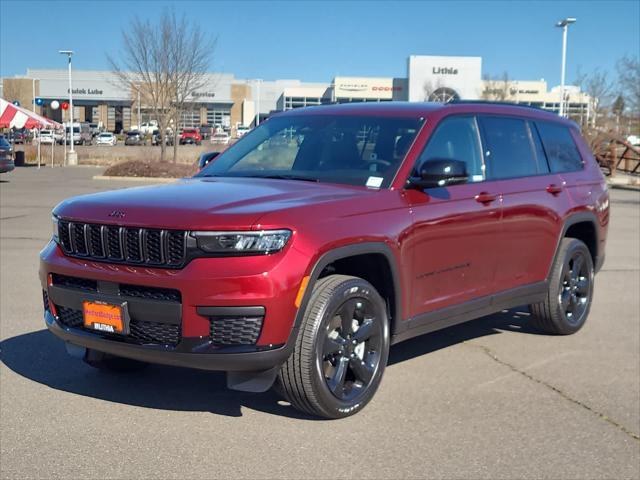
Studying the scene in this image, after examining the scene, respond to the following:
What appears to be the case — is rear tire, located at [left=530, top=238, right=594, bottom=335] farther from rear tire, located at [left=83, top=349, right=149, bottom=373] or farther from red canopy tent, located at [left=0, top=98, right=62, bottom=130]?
red canopy tent, located at [left=0, top=98, right=62, bottom=130]

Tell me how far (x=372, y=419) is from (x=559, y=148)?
3.43 m

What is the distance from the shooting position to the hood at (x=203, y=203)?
4199 millimetres

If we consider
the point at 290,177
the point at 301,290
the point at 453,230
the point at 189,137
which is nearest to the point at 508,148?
the point at 453,230

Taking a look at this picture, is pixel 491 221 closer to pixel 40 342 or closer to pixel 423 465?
pixel 423 465

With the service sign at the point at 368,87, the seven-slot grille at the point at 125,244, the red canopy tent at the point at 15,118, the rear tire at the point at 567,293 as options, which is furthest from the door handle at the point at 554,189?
the service sign at the point at 368,87

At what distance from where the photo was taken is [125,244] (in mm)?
4363

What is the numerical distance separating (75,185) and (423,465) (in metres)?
23.8

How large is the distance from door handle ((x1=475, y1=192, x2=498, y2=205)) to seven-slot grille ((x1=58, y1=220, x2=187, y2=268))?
7.93ft

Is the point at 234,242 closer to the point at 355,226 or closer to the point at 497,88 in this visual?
the point at 355,226

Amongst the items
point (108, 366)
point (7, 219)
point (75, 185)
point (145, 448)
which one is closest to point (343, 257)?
point (145, 448)

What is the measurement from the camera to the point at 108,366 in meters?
5.44

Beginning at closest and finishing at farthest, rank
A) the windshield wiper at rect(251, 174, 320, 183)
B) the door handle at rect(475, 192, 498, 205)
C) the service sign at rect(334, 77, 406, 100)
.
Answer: the windshield wiper at rect(251, 174, 320, 183) < the door handle at rect(475, 192, 498, 205) < the service sign at rect(334, 77, 406, 100)

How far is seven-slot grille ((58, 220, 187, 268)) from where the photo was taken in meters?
4.23

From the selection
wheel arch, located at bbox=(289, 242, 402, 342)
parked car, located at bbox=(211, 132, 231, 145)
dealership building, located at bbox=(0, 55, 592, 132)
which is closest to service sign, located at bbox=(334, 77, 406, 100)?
dealership building, located at bbox=(0, 55, 592, 132)
